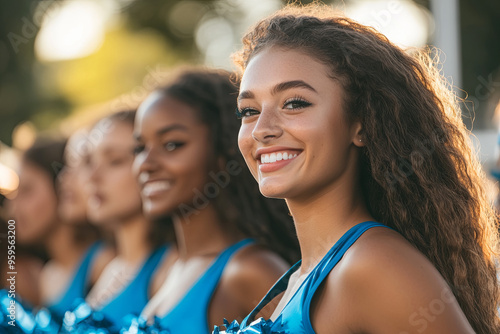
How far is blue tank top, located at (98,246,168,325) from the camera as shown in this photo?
4.11m

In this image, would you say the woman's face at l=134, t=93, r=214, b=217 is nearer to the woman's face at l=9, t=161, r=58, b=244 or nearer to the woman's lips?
the woman's lips

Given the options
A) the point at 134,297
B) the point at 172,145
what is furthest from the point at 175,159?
the point at 134,297

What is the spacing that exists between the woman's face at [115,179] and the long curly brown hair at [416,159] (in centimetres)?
221

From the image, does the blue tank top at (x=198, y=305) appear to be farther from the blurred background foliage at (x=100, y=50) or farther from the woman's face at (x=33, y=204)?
the blurred background foliage at (x=100, y=50)

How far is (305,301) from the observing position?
77.9 inches

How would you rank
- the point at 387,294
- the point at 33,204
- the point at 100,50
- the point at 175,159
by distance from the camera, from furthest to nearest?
the point at 100,50, the point at 33,204, the point at 175,159, the point at 387,294

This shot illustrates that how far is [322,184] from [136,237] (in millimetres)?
2574

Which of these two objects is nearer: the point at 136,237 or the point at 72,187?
the point at 136,237

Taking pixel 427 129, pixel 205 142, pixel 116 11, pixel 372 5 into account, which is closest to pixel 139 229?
pixel 205 142

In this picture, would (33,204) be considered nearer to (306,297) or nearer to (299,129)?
(299,129)

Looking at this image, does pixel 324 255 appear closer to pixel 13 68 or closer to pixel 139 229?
pixel 139 229

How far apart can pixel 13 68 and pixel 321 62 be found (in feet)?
46.4

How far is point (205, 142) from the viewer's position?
335 centimetres

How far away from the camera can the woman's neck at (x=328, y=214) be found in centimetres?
219
